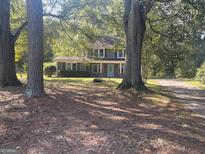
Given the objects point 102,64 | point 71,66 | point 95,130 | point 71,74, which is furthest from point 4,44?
point 102,64

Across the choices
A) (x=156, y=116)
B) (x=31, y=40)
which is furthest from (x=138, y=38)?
(x=156, y=116)

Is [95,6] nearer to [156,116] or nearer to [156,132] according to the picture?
[156,116]

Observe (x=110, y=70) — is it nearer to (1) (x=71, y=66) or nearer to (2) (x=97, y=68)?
(2) (x=97, y=68)

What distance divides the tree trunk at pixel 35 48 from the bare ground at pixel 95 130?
4.43 feet

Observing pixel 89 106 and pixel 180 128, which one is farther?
pixel 89 106

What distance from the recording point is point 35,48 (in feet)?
49.2

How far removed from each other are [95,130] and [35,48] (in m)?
6.66

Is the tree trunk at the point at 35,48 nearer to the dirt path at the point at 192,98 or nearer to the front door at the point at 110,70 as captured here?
the dirt path at the point at 192,98

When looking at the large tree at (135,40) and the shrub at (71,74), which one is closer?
the large tree at (135,40)

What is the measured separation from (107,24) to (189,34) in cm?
561

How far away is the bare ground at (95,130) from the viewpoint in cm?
781

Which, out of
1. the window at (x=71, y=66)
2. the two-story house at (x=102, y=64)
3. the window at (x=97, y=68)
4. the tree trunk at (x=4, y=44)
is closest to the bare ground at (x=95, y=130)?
the tree trunk at (x=4, y=44)

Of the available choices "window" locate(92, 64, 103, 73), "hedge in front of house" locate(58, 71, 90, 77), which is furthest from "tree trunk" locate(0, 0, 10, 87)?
"window" locate(92, 64, 103, 73)

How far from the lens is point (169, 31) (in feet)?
87.0
